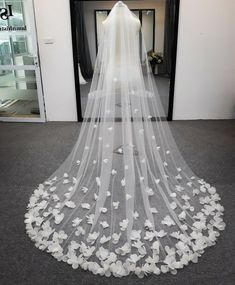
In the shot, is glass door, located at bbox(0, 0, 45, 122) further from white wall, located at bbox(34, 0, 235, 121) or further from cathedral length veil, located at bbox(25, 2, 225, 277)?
cathedral length veil, located at bbox(25, 2, 225, 277)

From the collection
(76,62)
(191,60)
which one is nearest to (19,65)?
(76,62)

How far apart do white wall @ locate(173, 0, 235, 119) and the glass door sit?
2199 millimetres

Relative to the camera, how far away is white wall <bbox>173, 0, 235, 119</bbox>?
3781mm

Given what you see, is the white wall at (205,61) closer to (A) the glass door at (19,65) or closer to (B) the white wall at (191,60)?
(B) the white wall at (191,60)

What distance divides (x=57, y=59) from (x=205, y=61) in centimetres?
227

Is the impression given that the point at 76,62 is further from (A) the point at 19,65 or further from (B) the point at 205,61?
(B) the point at 205,61

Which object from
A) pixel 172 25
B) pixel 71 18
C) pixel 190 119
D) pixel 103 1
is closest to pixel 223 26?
pixel 172 25

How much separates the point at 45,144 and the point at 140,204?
1884mm

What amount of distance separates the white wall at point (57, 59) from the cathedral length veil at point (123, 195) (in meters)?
1.98

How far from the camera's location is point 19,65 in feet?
13.4

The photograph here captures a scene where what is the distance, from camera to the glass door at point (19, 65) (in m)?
3.81

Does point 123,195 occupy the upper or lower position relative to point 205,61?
lower

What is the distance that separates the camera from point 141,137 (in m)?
2.17

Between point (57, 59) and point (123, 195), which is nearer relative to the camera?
point (123, 195)
